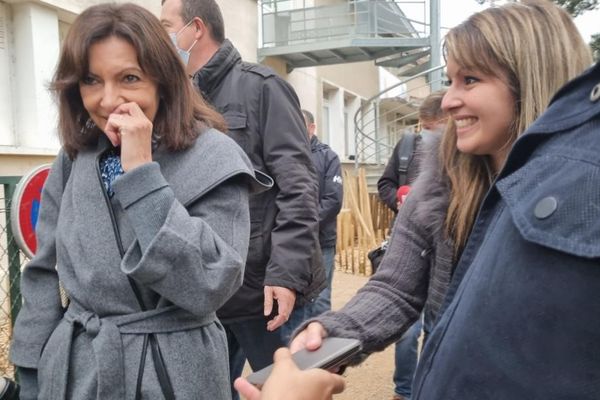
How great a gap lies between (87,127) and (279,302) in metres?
0.96

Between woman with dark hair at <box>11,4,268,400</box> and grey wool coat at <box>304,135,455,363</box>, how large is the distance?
369mm

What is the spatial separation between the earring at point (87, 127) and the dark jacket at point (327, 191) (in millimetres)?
2816

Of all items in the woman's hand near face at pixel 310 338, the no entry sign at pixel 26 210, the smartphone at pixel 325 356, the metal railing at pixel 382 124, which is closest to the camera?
the smartphone at pixel 325 356

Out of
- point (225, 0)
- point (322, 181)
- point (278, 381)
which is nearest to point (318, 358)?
point (278, 381)

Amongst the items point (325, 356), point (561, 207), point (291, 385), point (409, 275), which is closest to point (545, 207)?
point (561, 207)

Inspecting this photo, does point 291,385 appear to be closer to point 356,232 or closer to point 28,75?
point 28,75

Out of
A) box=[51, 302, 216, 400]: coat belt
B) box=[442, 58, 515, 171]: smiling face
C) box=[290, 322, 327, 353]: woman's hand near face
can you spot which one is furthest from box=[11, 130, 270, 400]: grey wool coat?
box=[442, 58, 515, 171]: smiling face

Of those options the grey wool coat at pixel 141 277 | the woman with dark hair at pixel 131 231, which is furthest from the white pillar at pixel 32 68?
the grey wool coat at pixel 141 277

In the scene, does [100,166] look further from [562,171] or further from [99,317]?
[562,171]

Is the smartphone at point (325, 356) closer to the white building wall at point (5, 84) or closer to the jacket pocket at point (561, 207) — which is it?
the jacket pocket at point (561, 207)

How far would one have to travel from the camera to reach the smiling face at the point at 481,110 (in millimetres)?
1320

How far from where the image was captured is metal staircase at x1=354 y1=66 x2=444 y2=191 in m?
10.7

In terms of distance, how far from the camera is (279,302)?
2.12 m

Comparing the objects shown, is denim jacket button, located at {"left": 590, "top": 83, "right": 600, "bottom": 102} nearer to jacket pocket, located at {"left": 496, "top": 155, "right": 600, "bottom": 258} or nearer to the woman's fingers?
jacket pocket, located at {"left": 496, "top": 155, "right": 600, "bottom": 258}
